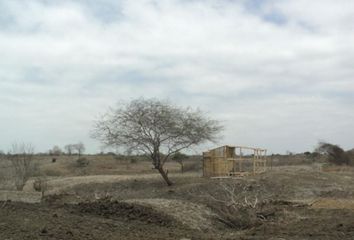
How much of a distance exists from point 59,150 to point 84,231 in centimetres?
9826

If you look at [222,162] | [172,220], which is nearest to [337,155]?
[222,162]

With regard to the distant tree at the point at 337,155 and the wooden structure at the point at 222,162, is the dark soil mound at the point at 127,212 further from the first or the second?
the distant tree at the point at 337,155


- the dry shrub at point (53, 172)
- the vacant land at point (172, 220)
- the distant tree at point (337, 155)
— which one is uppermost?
the distant tree at point (337, 155)

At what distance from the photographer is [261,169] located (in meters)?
45.5

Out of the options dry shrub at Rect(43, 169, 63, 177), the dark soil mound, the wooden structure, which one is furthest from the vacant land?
dry shrub at Rect(43, 169, 63, 177)

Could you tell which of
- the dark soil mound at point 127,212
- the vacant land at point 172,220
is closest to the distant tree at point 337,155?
the vacant land at point 172,220

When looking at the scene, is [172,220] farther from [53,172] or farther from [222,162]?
[53,172]

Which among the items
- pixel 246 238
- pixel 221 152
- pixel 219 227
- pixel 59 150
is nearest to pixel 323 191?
pixel 221 152

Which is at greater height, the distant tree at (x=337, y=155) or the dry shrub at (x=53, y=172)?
the distant tree at (x=337, y=155)

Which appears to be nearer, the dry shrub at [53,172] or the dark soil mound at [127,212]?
the dark soil mound at [127,212]

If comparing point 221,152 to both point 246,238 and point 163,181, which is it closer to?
Result: point 163,181

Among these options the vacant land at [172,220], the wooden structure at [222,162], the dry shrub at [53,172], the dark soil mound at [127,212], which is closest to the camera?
the vacant land at [172,220]

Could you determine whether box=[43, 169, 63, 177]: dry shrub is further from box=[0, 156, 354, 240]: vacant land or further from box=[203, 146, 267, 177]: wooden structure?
box=[0, 156, 354, 240]: vacant land

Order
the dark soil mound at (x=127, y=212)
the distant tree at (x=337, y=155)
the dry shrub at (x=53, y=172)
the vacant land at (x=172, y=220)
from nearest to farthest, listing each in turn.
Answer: the vacant land at (x=172, y=220), the dark soil mound at (x=127, y=212), the dry shrub at (x=53, y=172), the distant tree at (x=337, y=155)
